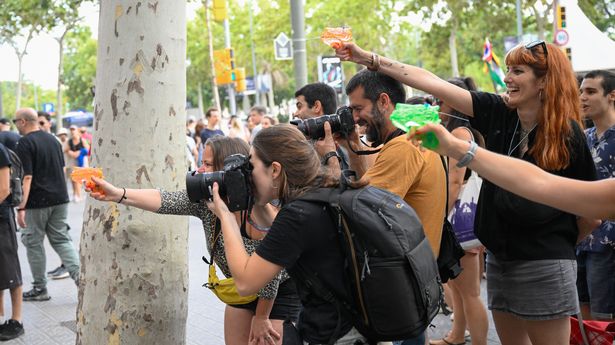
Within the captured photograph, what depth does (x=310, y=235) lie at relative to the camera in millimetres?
2785

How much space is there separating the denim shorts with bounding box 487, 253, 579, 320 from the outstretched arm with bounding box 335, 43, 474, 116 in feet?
2.50

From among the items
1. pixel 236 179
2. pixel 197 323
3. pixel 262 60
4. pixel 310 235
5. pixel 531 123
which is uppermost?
pixel 262 60

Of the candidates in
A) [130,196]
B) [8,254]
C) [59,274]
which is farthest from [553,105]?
[59,274]

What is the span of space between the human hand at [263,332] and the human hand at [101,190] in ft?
3.06

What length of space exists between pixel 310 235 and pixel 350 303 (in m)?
0.30

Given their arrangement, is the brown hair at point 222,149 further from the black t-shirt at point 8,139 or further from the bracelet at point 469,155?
the black t-shirt at point 8,139

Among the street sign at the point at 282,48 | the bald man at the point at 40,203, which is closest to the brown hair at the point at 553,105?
the bald man at the point at 40,203

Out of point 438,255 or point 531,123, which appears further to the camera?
point 438,255

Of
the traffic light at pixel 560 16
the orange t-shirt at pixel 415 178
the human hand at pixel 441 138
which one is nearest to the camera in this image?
the human hand at pixel 441 138

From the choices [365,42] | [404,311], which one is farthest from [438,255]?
[365,42]

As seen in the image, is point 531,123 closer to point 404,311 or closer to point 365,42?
point 404,311

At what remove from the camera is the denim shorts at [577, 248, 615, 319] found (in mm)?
4832

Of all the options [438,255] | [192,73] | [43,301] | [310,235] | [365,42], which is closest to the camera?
[310,235]

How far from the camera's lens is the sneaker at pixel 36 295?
873 centimetres
